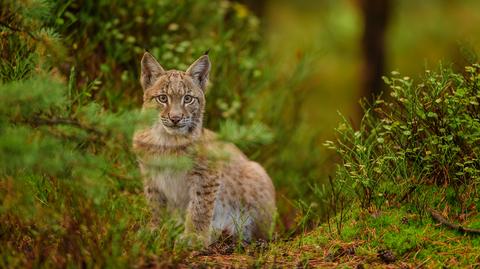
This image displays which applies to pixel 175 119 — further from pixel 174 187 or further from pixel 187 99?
pixel 174 187

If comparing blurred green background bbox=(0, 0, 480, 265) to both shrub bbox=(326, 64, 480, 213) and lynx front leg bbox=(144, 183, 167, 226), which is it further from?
shrub bbox=(326, 64, 480, 213)

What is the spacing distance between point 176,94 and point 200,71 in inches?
14.5

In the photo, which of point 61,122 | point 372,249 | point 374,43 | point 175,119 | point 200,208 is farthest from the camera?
point 374,43

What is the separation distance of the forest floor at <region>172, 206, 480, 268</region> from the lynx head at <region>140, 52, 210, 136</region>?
1.01 m

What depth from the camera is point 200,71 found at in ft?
19.4

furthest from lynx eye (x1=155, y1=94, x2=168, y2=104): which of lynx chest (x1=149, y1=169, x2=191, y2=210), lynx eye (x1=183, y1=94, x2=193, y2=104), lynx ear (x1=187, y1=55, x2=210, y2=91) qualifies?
lynx chest (x1=149, y1=169, x2=191, y2=210)

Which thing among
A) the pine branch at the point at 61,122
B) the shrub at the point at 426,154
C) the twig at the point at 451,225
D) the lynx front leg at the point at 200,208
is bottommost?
the lynx front leg at the point at 200,208

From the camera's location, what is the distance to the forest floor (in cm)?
461

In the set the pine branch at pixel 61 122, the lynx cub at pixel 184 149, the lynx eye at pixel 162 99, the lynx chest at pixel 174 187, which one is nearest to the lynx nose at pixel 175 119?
the lynx cub at pixel 184 149

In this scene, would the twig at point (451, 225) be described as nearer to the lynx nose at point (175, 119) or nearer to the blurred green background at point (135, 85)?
the blurred green background at point (135, 85)

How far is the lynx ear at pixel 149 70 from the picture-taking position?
5789 mm

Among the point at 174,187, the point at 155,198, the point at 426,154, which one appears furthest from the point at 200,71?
the point at 426,154

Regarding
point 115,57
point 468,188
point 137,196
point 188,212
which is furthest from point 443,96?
point 115,57

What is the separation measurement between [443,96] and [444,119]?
0.65ft
